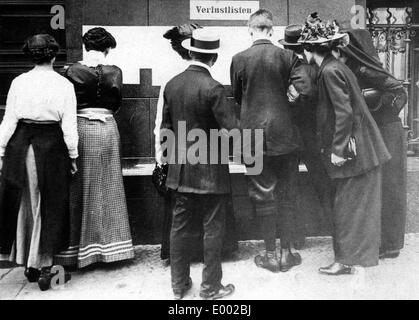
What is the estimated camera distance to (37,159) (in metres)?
4.02

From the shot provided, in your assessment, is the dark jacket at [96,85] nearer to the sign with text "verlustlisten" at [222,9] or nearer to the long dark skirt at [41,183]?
the long dark skirt at [41,183]

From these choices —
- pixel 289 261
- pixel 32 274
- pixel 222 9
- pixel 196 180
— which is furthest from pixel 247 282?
pixel 222 9

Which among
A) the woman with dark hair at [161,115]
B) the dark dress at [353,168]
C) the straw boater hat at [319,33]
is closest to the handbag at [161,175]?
the woman with dark hair at [161,115]

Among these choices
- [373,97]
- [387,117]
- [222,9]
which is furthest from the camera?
[222,9]

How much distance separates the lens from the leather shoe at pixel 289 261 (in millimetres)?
4391

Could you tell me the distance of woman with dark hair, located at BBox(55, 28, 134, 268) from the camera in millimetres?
4305

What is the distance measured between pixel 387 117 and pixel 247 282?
6.69 feet

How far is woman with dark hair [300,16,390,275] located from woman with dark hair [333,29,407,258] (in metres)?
0.31

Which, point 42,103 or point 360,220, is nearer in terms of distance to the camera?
point 42,103

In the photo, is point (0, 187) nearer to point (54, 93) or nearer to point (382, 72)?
point (54, 93)

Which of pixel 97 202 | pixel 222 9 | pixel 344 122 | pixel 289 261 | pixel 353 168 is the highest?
pixel 222 9

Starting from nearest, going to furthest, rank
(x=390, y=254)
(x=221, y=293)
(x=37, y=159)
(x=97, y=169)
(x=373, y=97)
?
1. (x=221, y=293)
2. (x=37, y=159)
3. (x=97, y=169)
4. (x=373, y=97)
5. (x=390, y=254)

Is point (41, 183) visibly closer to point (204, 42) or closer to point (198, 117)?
point (198, 117)

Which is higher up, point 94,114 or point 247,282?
point 94,114
